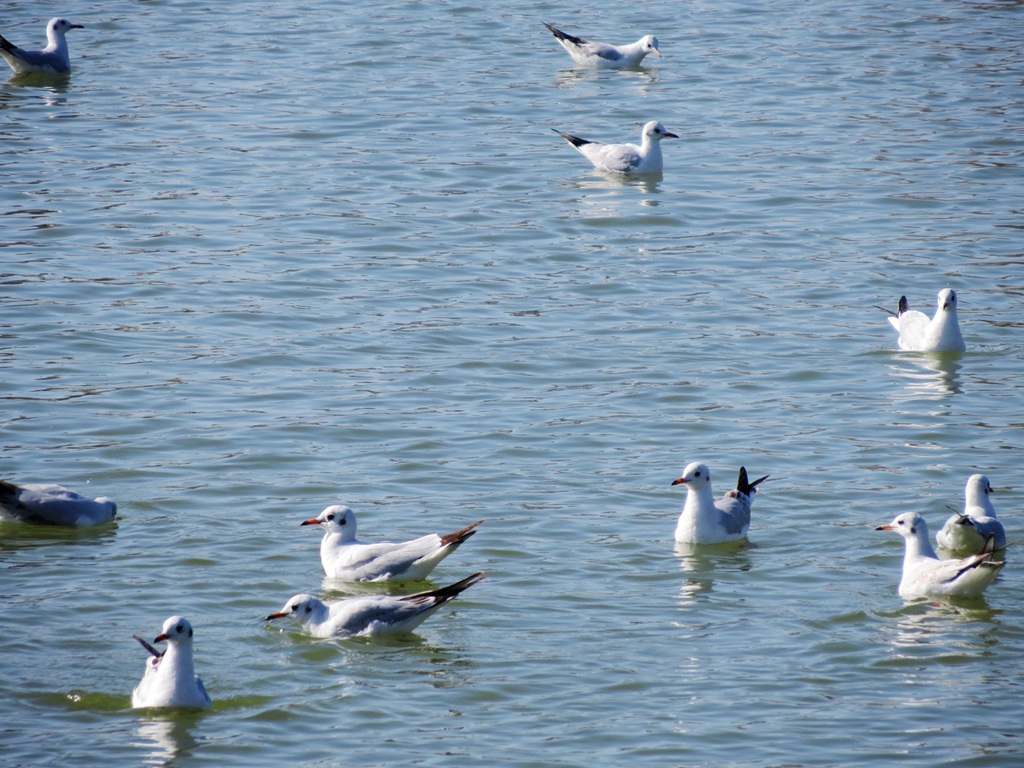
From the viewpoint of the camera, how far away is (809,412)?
1307 centimetres

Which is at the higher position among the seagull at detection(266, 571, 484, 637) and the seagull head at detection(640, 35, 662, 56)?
the seagull head at detection(640, 35, 662, 56)

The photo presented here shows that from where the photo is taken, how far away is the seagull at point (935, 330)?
46.7ft

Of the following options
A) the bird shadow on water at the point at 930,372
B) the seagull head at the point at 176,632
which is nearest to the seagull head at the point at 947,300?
the bird shadow on water at the point at 930,372

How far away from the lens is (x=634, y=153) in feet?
66.4

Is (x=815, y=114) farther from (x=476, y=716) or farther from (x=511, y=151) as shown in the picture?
(x=476, y=716)

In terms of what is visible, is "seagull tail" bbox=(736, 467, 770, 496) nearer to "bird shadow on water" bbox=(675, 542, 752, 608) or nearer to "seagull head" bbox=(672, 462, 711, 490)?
"seagull head" bbox=(672, 462, 711, 490)

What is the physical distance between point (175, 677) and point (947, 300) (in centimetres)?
870

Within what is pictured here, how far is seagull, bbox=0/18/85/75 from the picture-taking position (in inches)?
954

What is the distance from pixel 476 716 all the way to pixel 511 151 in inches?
545

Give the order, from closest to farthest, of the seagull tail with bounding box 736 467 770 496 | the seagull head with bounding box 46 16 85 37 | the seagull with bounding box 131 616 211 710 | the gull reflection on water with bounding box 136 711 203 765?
the gull reflection on water with bounding box 136 711 203 765, the seagull with bounding box 131 616 211 710, the seagull tail with bounding box 736 467 770 496, the seagull head with bounding box 46 16 85 37

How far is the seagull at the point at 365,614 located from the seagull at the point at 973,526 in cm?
344

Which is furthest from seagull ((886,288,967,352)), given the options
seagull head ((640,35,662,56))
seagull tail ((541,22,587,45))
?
seagull tail ((541,22,587,45))

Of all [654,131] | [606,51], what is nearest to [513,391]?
[654,131]

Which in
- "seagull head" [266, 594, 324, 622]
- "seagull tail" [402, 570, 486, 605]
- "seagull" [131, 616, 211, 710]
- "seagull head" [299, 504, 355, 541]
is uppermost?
"seagull head" [299, 504, 355, 541]
